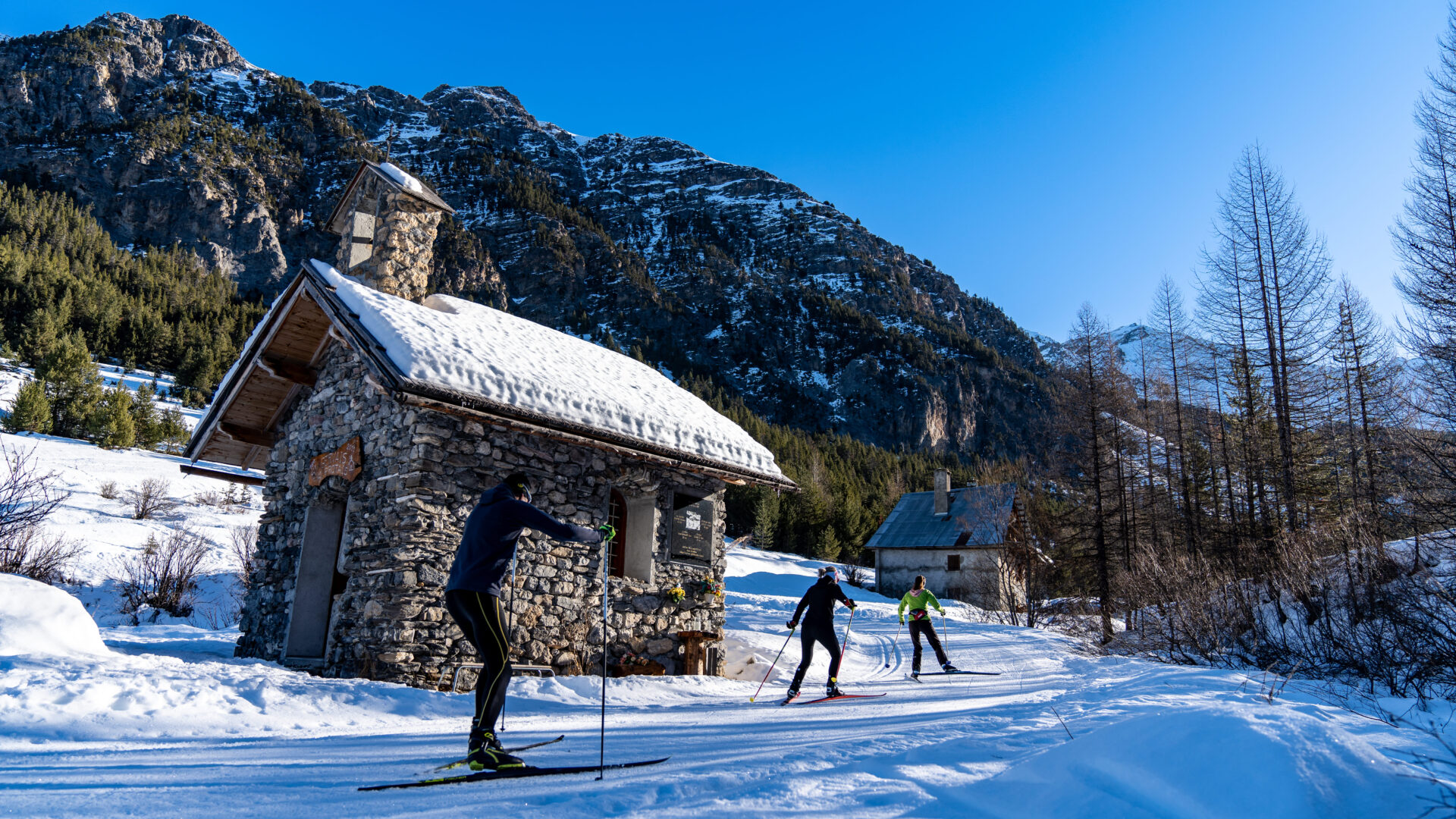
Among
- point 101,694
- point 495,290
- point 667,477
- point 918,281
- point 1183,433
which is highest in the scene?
point 918,281

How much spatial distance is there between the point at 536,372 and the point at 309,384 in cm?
446

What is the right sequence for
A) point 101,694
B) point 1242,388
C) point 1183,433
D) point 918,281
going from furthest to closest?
point 918,281, point 1183,433, point 1242,388, point 101,694

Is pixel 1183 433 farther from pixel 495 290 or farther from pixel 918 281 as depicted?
pixel 918 281

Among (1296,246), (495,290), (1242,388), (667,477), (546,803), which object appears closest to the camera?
(546,803)

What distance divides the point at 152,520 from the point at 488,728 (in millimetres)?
23725

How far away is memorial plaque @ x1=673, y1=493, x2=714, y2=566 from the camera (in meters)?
12.0

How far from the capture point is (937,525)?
4106cm

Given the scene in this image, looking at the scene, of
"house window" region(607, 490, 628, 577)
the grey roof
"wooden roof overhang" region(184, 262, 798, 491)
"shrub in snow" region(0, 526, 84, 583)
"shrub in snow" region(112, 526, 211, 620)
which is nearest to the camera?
"wooden roof overhang" region(184, 262, 798, 491)

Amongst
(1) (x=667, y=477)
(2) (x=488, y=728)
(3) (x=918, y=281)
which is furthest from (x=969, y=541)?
(3) (x=918, y=281)

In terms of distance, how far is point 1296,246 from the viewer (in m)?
23.6

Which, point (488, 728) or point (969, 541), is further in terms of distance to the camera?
point (969, 541)

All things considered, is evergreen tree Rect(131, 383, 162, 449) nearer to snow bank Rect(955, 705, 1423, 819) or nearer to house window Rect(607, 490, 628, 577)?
house window Rect(607, 490, 628, 577)

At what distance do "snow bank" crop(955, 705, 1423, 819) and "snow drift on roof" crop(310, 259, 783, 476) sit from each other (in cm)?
742

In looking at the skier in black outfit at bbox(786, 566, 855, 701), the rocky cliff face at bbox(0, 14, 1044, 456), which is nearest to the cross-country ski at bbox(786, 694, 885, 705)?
the skier in black outfit at bbox(786, 566, 855, 701)
